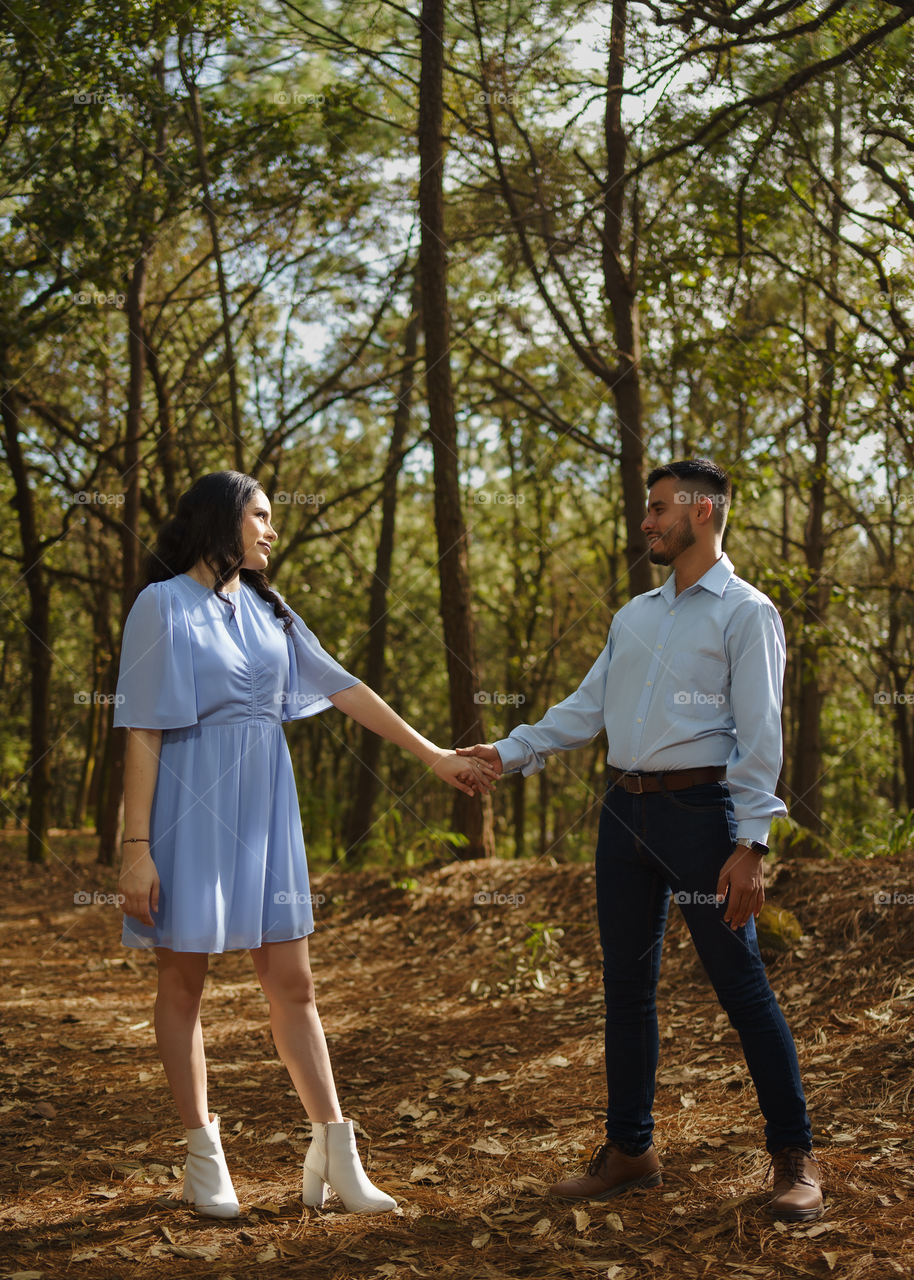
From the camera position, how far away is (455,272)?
12.4 meters

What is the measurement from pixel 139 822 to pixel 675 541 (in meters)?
1.75

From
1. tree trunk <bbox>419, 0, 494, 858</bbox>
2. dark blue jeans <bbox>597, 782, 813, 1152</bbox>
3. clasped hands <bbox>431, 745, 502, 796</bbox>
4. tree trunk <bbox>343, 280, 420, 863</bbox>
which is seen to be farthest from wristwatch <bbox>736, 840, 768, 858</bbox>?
tree trunk <bbox>343, 280, 420, 863</bbox>

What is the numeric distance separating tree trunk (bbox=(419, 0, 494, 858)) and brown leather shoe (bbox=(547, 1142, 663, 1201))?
177 inches

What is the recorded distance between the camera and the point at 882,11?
4836 millimetres

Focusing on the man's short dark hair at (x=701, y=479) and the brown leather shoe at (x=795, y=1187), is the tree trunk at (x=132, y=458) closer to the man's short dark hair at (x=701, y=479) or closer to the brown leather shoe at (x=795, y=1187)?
the man's short dark hair at (x=701, y=479)

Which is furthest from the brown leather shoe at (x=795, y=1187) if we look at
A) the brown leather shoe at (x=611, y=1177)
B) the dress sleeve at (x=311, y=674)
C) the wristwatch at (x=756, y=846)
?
the dress sleeve at (x=311, y=674)

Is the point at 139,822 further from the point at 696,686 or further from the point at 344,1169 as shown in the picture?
the point at 696,686

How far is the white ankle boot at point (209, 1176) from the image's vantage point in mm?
2738

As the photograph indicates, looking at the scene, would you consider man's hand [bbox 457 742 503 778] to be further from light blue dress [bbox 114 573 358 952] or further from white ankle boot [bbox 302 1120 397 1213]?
white ankle boot [bbox 302 1120 397 1213]

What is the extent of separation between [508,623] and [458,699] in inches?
366

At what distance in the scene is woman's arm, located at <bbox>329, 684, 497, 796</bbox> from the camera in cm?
309

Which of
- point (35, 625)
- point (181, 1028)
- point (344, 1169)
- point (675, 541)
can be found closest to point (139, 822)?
point (181, 1028)

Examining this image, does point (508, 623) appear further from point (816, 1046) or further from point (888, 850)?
point (816, 1046)

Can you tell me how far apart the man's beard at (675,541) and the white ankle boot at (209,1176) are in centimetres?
208
